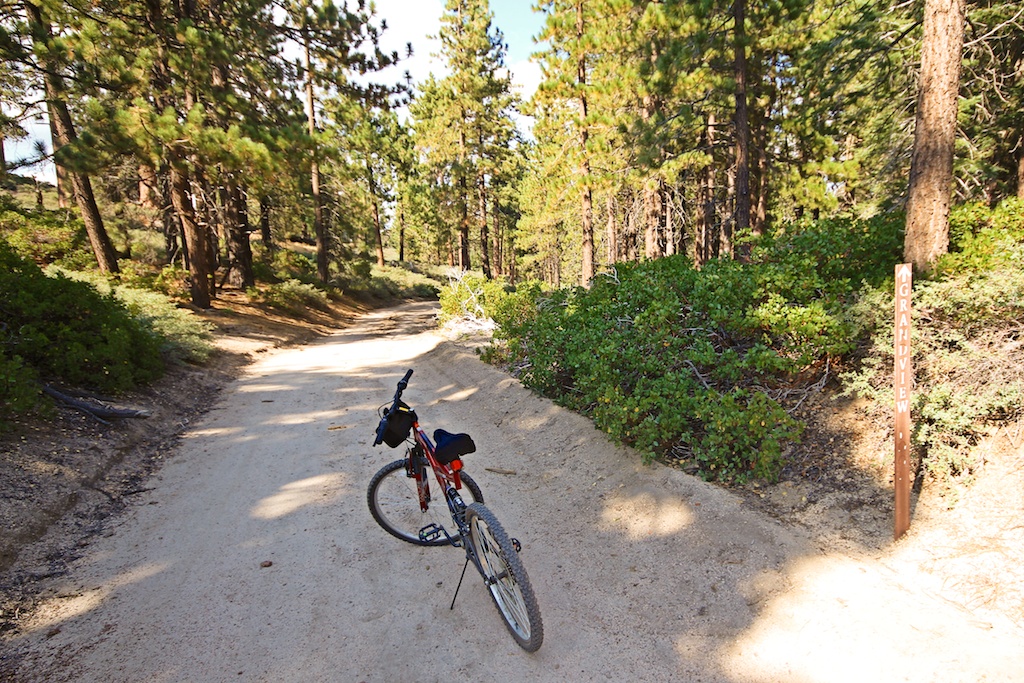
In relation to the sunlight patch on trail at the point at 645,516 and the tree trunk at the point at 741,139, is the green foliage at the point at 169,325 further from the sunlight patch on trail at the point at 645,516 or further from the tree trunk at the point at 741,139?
the tree trunk at the point at 741,139

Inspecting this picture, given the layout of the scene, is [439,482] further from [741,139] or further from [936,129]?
[741,139]

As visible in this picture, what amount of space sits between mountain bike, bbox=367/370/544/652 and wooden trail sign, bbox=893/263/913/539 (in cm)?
263

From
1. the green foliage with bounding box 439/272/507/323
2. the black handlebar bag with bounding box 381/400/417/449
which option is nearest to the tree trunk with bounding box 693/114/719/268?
the green foliage with bounding box 439/272/507/323

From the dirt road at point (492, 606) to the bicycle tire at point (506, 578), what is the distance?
0.14m

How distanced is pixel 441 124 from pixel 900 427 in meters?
29.6

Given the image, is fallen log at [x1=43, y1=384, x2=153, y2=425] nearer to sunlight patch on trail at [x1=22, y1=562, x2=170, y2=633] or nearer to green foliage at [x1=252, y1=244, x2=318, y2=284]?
sunlight patch on trail at [x1=22, y1=562, x2=170, y2=633]

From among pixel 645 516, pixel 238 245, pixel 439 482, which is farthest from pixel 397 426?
pixel 238 245

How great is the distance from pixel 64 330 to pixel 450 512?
6.15 m

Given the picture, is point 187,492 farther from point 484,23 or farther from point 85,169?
point 484,23

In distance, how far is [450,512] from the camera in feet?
13.2

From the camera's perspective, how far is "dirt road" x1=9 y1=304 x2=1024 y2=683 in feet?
9.55

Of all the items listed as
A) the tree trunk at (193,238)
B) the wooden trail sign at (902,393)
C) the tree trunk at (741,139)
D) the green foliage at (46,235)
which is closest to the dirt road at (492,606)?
the wooden trail sign at (902,393)

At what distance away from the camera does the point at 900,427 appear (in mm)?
3484

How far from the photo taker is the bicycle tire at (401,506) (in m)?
4.31
